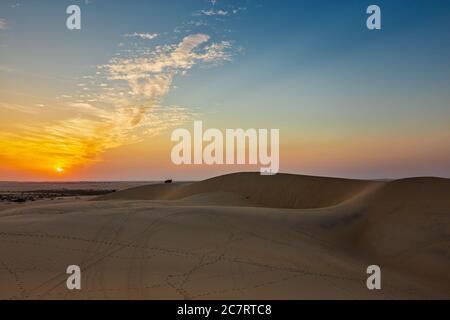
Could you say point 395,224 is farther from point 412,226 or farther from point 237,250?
point 237,250

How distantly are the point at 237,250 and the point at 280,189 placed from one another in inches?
609

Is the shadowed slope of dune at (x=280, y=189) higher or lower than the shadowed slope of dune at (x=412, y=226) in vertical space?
higher

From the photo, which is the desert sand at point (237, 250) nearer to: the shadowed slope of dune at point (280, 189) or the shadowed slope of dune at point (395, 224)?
the shadowed slope of dune at point (395, 224)

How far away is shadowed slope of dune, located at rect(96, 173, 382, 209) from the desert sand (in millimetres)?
5715

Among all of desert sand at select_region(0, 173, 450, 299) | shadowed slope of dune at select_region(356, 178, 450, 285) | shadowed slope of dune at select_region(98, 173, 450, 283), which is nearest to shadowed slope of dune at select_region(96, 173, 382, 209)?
shadowed slope of dune at select_region(98, 173, 450, 283)

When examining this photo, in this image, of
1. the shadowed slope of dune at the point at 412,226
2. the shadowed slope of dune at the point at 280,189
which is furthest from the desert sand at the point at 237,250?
the shadowed slope of dune at the point at 280,189

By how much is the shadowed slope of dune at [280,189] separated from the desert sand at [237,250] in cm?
572

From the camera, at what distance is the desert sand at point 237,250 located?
594cm

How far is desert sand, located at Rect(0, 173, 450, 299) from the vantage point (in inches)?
234

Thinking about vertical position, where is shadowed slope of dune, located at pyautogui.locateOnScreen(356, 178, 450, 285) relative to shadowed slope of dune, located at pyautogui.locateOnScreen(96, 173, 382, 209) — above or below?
below

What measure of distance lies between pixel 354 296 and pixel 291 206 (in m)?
15.1

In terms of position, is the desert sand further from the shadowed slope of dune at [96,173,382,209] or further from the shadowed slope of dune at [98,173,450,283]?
the shadowed slope of dune at [96,173,382,209]
